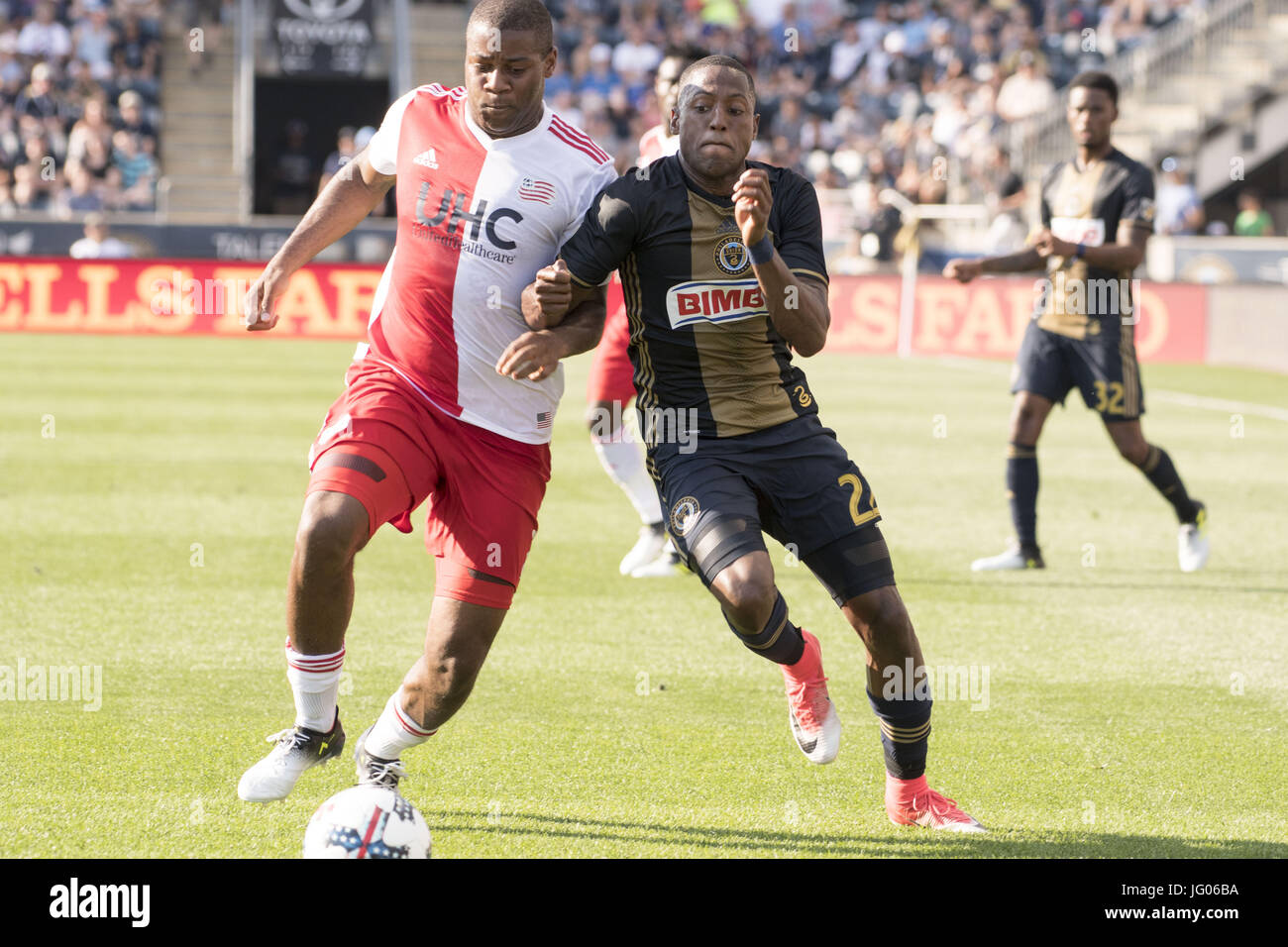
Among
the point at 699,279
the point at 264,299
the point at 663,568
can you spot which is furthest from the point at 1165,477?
the point at 264,299

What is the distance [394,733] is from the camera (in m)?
4.73

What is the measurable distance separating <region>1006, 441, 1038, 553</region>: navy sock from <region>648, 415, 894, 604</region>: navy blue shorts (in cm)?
448

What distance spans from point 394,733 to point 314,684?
0.28 meters

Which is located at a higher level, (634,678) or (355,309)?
(355,309)

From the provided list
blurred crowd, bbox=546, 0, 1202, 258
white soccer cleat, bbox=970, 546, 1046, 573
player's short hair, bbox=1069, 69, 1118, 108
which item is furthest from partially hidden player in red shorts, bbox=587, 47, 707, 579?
blurred crowd, bbox=546, 0, 1202, 258

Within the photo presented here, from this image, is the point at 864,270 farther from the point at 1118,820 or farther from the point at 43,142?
the point at 1118,820

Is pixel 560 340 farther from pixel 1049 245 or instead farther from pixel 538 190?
pixel 1049 245

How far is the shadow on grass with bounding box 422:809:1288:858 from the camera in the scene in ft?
15.1

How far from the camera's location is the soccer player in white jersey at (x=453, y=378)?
466cm

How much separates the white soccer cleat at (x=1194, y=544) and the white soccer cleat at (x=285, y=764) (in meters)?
6.10

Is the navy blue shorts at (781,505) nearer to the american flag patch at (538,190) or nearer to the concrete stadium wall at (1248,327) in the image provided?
the american flag patch at (538,190)

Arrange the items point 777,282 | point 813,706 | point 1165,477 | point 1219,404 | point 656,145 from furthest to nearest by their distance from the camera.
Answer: point 1219,404 → point 1165,477 → point 656,145 → point 813,706 → point 777,282

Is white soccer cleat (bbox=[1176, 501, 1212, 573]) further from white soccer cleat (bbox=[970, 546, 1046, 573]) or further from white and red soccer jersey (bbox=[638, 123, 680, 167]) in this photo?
white and red soccer jersey (bbox=[638, 123, 680, 167])

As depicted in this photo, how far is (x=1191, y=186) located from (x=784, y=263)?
28.0 m
